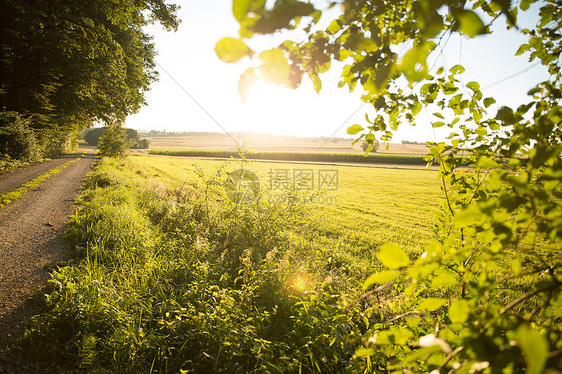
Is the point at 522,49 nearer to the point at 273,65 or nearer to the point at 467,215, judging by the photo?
the point at 467,215

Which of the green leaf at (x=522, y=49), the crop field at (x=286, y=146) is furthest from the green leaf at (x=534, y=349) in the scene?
the crop field at (x=286, y=146)

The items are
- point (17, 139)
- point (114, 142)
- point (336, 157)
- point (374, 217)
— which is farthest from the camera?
point (336, 157)

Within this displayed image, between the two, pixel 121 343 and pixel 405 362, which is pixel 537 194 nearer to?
pixel 405 362

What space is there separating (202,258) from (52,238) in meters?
3.58

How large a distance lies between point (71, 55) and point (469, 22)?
14790 millimetres

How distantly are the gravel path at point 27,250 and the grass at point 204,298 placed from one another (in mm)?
261

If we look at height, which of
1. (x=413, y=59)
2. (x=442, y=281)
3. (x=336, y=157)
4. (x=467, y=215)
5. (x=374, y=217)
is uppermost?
(x=336, y=157)

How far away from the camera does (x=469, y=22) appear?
2.47 ft

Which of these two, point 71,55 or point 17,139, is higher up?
point 71,55

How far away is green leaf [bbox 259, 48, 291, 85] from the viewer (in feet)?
3.39

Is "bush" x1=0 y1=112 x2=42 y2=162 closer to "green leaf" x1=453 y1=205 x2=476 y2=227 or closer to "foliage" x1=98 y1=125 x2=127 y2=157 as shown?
"foliage" x1=98 y1=125 x2=127 y2=157

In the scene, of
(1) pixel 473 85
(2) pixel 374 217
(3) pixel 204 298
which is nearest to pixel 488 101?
(1) pixel 473 85

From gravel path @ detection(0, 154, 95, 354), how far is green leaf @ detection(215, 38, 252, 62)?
3.83 meters

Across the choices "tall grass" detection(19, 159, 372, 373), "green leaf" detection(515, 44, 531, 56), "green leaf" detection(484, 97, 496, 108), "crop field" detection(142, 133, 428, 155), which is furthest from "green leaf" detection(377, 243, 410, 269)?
"crop field" detection(142, 133, 428, 155)
